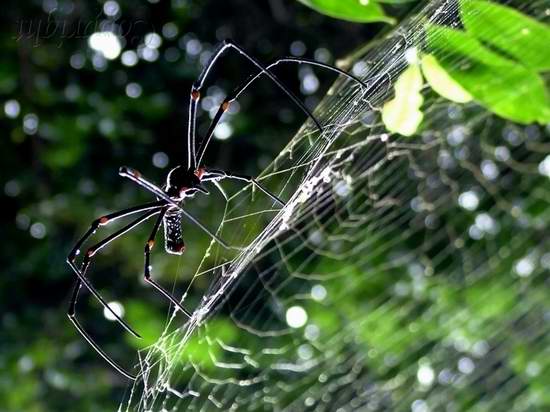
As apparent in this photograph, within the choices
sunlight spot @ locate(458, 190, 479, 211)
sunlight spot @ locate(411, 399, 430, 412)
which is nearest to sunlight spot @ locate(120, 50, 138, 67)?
sunlight spot @ locate(458, 190, 479, 211)

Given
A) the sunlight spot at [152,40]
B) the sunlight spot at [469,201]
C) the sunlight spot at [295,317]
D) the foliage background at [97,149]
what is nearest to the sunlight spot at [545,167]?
the sunlight spot at [469,201]

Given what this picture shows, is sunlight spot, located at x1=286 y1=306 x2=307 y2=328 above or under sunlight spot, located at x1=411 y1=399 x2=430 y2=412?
above

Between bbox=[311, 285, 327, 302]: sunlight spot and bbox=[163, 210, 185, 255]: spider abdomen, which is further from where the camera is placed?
bbox=[311, 285, 327, 302]: sunlight spot

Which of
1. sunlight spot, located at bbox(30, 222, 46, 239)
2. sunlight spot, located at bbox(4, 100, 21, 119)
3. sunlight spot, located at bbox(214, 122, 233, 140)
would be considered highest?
sunlight spot, located at bbox(4, 100, 21, 119)

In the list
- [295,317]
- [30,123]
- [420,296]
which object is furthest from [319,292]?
[30,123]

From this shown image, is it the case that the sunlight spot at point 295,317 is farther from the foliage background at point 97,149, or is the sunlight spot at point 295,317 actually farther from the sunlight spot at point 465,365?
the sunlight spot at point 465,365

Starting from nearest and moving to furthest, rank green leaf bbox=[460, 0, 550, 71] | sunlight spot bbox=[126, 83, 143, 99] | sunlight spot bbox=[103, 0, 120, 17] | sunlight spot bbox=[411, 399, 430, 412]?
green leaf bbox=[460, 0, 550, 71], sunlight spot bbox=[103, 0, 120, 17], sunlight spot bbox=[126, 83, 143, 99], sunlight spot bbox=[411, 399, 430, 412]

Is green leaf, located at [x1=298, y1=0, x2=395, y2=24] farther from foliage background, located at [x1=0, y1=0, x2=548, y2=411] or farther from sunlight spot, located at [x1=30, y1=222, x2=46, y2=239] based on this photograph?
sunlight spot, located at [x1=30, y1=222, x2=46, y2=239]

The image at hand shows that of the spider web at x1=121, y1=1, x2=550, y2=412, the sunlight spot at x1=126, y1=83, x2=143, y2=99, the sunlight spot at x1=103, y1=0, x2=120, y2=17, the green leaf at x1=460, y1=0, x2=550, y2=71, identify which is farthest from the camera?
the sunlight spot at x1=126, y1=83, x2=143, y2=99
